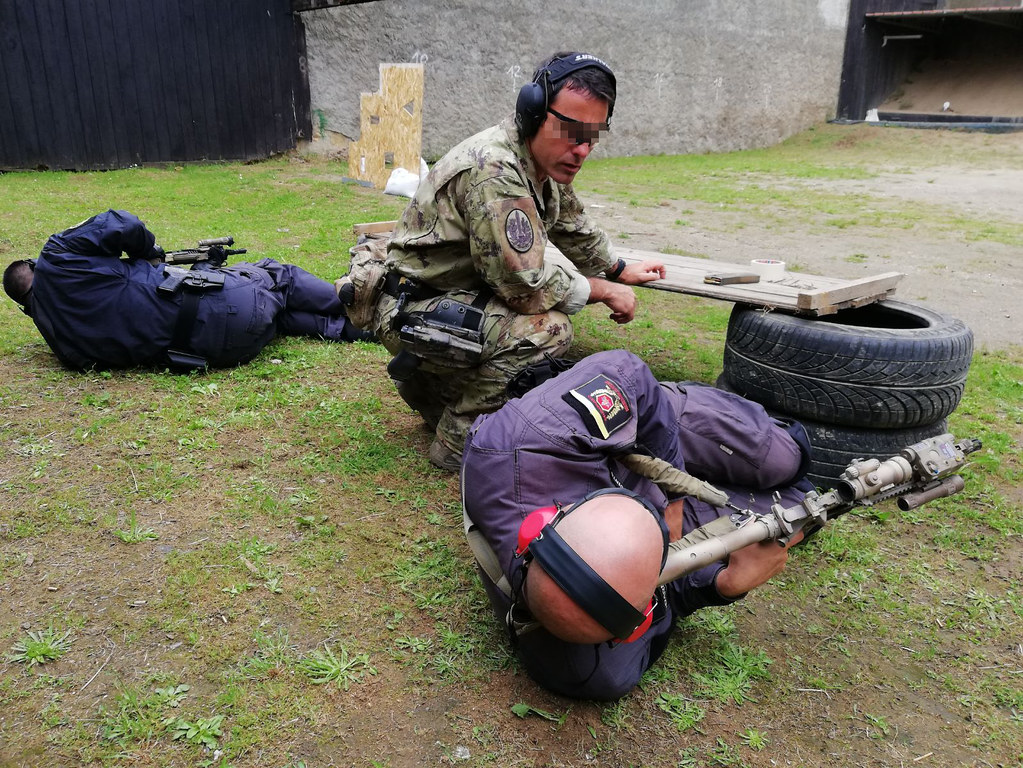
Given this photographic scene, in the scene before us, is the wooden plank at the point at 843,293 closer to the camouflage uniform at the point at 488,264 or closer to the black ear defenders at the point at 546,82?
the camouflage uniform at the point at 488,264

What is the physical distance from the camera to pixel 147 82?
35.0 feet

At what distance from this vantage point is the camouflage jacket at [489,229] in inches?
126

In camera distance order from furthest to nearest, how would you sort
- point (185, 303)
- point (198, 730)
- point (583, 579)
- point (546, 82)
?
point (185, 303)
point (546, 82)
point (198, 730)
point (583, 579)

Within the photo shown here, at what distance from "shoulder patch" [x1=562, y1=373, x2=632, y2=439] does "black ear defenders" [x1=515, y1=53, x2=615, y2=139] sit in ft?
4.50

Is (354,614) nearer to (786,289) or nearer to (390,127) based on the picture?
(786,289)

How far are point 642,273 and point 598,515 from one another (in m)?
2.43

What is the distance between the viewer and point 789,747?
7.30 ft

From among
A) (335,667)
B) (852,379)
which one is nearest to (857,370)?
(852,379)

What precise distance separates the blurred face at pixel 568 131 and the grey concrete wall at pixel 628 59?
1015 cm

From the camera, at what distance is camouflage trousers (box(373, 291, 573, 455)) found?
3.44 metres

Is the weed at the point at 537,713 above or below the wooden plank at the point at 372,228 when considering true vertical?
below

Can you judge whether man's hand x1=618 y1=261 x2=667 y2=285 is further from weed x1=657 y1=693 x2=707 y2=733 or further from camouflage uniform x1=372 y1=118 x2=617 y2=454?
weed x1=657 y1=693 x2=707 y2=733

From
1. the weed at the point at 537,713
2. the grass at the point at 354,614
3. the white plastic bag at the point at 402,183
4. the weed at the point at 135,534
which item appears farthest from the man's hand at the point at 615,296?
the white plastic bag at the point at 402,183

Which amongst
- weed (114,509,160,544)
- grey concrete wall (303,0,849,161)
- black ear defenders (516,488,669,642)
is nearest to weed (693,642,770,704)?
black ear defenders (516,488,669,642)
